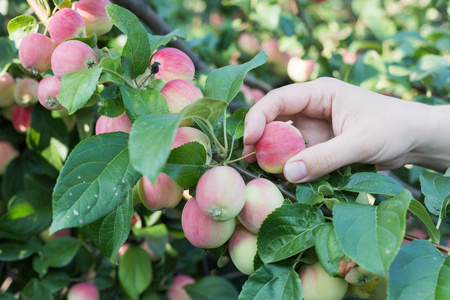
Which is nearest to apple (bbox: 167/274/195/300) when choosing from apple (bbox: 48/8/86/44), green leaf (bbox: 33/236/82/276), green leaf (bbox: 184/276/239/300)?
green leaf (bbox: 184/276/239/300)

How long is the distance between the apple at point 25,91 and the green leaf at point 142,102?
0.49 m

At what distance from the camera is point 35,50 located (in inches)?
28.2

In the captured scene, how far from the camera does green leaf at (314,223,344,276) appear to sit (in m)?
0.54

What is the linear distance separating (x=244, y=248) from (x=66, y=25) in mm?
512

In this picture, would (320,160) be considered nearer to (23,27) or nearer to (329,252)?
(329,252)

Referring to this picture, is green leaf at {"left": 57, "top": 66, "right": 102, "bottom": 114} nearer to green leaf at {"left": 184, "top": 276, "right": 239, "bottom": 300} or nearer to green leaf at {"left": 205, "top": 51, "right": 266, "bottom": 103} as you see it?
green leaf at {"left": 205, "top": 51, "right": 266, "bottom": 103}

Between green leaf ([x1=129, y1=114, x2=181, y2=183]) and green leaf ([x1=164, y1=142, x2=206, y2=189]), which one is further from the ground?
green leaf ([x1=129, y1=114, x2=181, y2=183])

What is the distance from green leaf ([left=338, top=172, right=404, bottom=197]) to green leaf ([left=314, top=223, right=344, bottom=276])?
100 mm

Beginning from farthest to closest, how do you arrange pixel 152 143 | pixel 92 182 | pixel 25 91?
pixel 25 91, pixel 92 182, pixel 152 143

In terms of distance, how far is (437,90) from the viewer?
1574 mm

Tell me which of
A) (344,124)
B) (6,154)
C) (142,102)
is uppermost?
(142,102)

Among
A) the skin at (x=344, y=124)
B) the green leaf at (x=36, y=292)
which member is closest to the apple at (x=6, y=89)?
the green leaf at (x=36, y=292)

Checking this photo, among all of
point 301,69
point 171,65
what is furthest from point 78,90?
Result: point 301,69

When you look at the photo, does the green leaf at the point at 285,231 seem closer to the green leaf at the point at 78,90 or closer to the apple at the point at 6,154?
the green leaf at the point at 78,90
